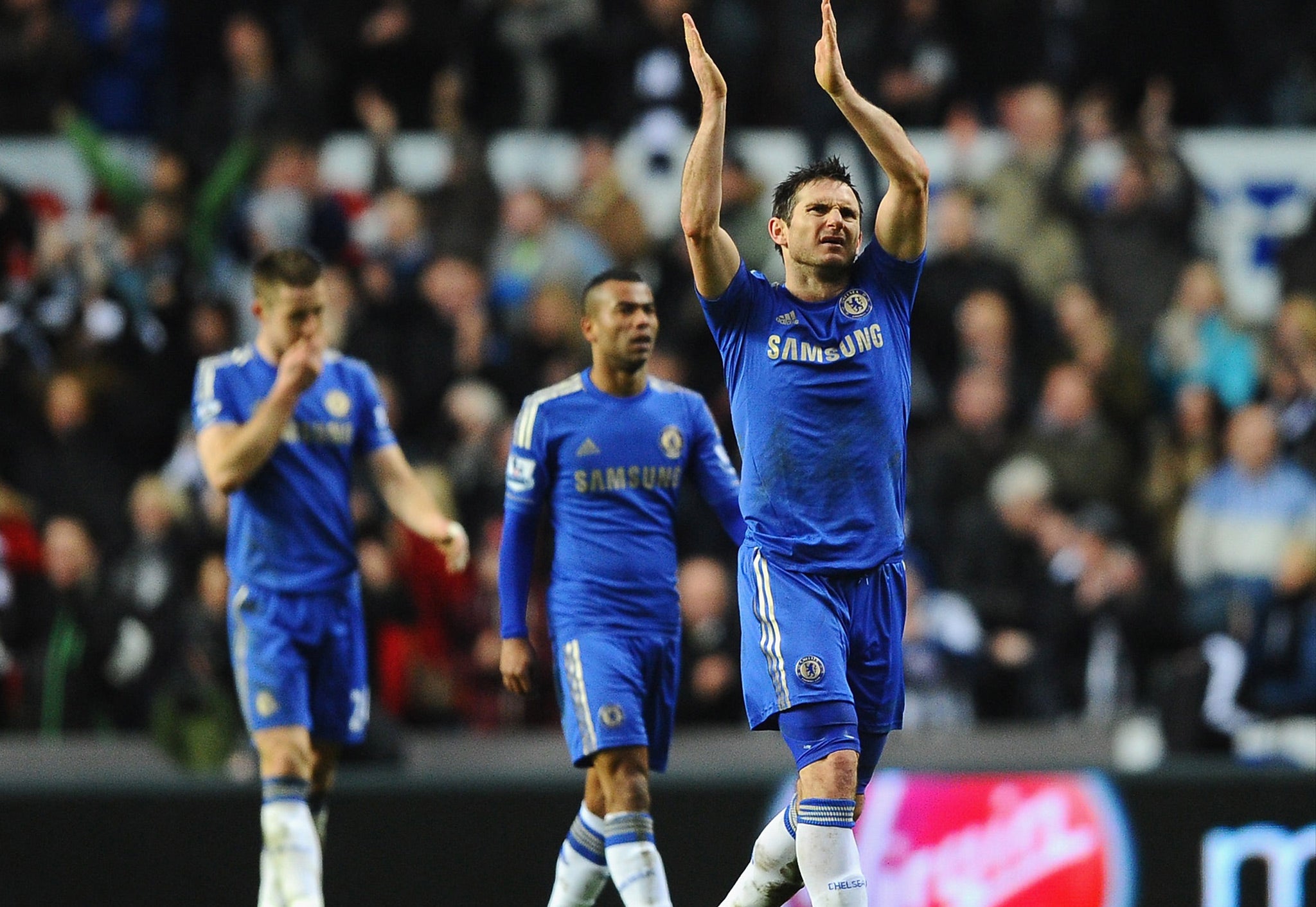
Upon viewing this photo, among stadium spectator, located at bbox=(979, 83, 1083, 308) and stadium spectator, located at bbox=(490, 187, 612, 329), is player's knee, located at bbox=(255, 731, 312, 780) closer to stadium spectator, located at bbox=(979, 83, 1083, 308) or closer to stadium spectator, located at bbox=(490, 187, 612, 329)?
stadium spectator, located at bbox=(490, 187, 612, 329)

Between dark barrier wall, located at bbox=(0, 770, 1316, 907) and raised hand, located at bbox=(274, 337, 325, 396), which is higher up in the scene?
raised hand, located at bbox=(274, 337, 325, 396)

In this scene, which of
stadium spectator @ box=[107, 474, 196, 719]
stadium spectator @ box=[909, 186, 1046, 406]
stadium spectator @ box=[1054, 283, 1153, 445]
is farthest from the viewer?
stadium spectator @ box=[909, 186, 1046, 406]

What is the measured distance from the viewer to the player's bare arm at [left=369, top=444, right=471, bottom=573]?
25.5ft

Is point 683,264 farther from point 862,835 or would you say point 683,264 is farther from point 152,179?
point 862,835

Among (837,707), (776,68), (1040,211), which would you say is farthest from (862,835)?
(776,68)

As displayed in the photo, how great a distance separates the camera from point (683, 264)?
12.9m

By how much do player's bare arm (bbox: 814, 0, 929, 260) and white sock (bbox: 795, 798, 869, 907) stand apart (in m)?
1.80

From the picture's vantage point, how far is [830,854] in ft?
20.5

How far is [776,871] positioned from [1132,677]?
4920 millimetres

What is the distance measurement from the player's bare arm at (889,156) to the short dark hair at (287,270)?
91.3 inches

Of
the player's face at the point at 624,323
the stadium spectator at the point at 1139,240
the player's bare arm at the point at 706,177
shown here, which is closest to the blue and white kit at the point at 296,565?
the player's face at the point at 624,323

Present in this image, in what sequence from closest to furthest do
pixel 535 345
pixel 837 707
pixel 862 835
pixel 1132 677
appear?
pixel 837 707 → pixel 862 835 → pixel 1132 677 → pixel 535 345

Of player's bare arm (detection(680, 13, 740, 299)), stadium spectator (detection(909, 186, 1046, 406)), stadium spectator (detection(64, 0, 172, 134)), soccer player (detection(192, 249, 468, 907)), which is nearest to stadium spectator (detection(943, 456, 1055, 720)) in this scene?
stadium spectator (detection(909, 186, 1046, 406))

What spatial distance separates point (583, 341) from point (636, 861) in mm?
5813
